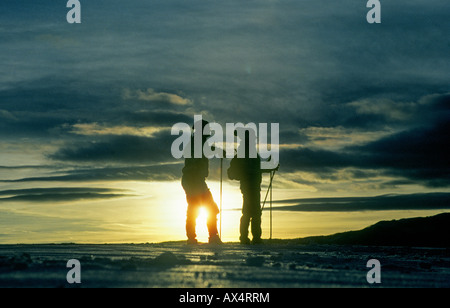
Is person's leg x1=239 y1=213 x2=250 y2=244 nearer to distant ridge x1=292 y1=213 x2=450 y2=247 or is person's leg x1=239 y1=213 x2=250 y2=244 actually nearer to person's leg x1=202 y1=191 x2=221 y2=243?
person's leg x1=202 y1=191 x2=221 y2=243

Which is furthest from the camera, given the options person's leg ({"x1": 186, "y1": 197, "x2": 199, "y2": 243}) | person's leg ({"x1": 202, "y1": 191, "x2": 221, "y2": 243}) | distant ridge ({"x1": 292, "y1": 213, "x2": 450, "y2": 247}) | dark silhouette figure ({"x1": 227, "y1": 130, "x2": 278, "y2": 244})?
distant ridge ({"x1": 292, "y1": 213, "x2": 450, "y2": 247})

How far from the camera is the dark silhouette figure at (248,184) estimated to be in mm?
15727

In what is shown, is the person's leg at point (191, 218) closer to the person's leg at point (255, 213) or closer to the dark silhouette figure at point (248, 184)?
the dark silhouette figure at point (248, 184)

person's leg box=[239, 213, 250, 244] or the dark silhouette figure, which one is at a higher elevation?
the dark silhouette figure

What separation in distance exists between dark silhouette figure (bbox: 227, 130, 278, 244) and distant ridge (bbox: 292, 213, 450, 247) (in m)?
11.2

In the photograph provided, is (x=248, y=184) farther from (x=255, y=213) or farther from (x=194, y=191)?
(x=194, y=191)

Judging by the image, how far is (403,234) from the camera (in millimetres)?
28297

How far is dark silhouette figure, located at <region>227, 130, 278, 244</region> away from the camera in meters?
15.7

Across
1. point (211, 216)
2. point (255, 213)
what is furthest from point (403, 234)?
point (211, 216)

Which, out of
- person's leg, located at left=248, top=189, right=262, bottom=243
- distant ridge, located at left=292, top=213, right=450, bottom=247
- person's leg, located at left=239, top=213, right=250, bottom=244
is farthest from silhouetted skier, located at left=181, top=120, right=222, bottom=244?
distant ridge, located at left=292, top=213, right=450, bottom=247

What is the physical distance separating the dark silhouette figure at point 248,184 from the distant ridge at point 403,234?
11220 millimetres
